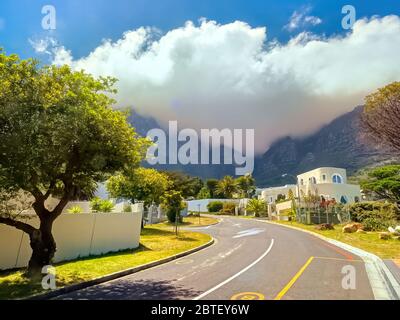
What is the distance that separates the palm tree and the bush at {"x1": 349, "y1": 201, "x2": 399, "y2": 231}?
182 ft

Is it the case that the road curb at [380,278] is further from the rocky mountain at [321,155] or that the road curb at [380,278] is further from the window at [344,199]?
the rocky mountain at [321,155]

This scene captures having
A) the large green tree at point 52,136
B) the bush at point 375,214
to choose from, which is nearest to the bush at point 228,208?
the bush at point 375,214

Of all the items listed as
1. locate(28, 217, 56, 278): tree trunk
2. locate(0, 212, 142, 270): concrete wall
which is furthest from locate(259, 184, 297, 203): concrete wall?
locate(28, 217, 56, 278): tree trunk

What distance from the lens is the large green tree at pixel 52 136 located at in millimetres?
9930

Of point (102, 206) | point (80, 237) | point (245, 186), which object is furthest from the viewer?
point (245, 186)

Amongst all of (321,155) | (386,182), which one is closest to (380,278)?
(386,182)

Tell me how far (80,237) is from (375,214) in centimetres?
2980

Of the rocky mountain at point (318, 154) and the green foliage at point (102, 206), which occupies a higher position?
the rocky mountain at point (318, 154)

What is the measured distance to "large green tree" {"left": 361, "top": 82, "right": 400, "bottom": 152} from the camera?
57.4 ft

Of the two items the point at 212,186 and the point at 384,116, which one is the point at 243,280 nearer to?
the point at 384,116

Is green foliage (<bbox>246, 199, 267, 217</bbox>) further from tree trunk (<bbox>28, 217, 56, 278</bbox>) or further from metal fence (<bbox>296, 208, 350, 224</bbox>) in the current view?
tree trunk (<bbox>28, 217, 56, 278</bbox>)

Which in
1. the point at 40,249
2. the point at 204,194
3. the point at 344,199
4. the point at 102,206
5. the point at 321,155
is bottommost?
the point at 40,249

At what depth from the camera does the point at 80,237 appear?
1673 centimetres

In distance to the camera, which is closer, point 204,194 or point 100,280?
point 100,280
